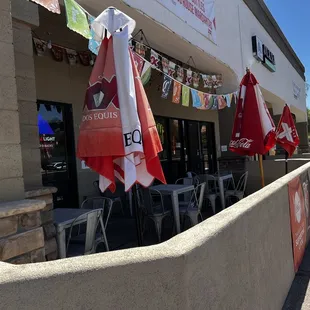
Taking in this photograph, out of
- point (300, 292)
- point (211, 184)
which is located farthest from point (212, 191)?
point (300, 292)

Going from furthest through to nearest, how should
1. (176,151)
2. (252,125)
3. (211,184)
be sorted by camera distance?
(176,151) → (211,184) → (252,125)

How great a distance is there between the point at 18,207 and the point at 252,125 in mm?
4472

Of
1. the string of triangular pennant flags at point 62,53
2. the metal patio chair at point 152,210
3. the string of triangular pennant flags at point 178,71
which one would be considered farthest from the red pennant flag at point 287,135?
the string of triangular pennant flags at point 62,53

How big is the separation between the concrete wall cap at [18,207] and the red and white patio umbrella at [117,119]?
645 millimetres

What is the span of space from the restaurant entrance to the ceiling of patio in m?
2.03

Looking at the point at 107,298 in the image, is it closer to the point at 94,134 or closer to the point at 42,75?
the point at 94,134

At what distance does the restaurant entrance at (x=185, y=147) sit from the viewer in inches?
422

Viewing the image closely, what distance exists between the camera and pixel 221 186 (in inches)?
290

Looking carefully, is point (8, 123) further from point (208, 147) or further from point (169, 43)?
point (208, 147)

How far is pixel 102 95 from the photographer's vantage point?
125 inches

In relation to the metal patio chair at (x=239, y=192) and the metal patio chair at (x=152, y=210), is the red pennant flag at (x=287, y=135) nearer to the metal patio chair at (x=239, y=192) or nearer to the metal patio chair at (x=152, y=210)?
the metal patio chair at (x=239, y=192)

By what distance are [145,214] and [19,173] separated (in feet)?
9.23

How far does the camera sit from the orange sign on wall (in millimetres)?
4285

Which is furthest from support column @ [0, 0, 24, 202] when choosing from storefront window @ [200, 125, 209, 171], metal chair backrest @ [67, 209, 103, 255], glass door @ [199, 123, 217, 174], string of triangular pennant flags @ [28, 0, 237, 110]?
storefront window @ [200, 125, 209, 171]
